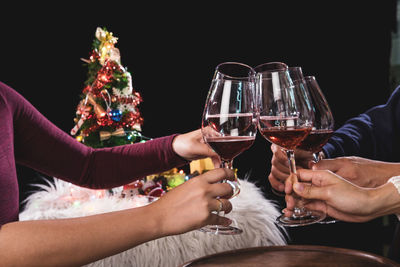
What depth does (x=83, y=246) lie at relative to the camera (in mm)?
788

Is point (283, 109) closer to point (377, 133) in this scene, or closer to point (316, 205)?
point (316, 205)

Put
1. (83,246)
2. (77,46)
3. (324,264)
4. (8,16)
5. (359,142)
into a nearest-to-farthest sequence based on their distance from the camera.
→ 1. (83,246)
2. (324,264)
3. (359,142)
4. (8,16)
5. (77,46)

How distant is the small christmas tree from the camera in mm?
2459

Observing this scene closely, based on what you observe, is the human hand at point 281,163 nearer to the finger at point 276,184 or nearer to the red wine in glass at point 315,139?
the finger at point 276,184

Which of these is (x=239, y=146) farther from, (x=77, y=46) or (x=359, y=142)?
(x=77, y=46)

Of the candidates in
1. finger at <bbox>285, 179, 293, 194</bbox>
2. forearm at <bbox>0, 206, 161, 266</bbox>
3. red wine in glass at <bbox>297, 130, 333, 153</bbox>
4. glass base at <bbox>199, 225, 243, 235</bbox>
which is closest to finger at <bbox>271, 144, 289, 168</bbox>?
red wine in glass at <bbox>297, 130, 333, 153</bbox>

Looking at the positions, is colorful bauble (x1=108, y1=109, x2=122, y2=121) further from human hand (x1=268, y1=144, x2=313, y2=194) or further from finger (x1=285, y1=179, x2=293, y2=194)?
finger (x1=285, y1=179, x2=293, y2=194)

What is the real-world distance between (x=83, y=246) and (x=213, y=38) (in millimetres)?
2864

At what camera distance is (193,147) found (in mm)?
1255

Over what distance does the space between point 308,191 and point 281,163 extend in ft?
1.08

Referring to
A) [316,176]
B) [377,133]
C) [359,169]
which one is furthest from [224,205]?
[377,133]

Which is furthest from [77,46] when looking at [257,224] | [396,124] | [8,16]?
[396,124]

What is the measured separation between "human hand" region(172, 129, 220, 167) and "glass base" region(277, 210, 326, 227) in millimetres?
301

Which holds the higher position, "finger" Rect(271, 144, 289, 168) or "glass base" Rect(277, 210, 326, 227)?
"finger" Rect(271, 144, 289, 168)
